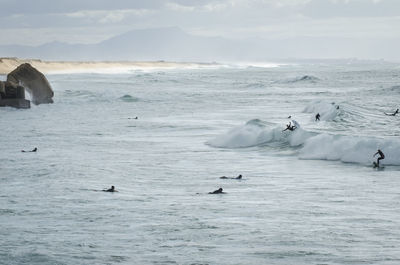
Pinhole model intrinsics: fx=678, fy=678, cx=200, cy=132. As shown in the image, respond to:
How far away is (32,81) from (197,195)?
38364mm

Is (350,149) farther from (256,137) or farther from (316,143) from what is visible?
(256,137)

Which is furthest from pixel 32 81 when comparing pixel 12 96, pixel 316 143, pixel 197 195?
pixel 197 195

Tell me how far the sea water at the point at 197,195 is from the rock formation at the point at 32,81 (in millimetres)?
16278

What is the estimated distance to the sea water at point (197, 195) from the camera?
12.9 metres

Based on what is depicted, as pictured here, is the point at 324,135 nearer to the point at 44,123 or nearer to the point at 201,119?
the point at 201,119

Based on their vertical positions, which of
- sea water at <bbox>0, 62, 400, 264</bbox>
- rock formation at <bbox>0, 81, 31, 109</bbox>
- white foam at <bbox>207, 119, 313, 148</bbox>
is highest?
rock formation at <bbox>0, 81, 31, 109</bbox>

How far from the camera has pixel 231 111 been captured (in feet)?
157

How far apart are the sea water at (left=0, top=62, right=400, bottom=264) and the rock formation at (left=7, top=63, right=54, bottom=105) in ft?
53.4

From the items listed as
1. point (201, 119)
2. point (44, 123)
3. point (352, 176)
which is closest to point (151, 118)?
point (201, 119)

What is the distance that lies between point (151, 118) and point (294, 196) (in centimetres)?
2550

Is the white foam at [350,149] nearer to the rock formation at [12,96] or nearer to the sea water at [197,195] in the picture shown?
the sea water at [197,195]

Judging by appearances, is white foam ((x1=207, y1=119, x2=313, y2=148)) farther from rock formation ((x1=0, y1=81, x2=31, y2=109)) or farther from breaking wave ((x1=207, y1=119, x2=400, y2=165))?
rock formation ((x1=0, y1=81, x2=31, y2=109))

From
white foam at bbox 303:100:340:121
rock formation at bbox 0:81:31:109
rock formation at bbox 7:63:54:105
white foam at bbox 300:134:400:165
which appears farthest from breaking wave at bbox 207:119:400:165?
rock formation at bbox 7:63:54:105

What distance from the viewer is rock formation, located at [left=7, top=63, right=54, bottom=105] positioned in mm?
52812
